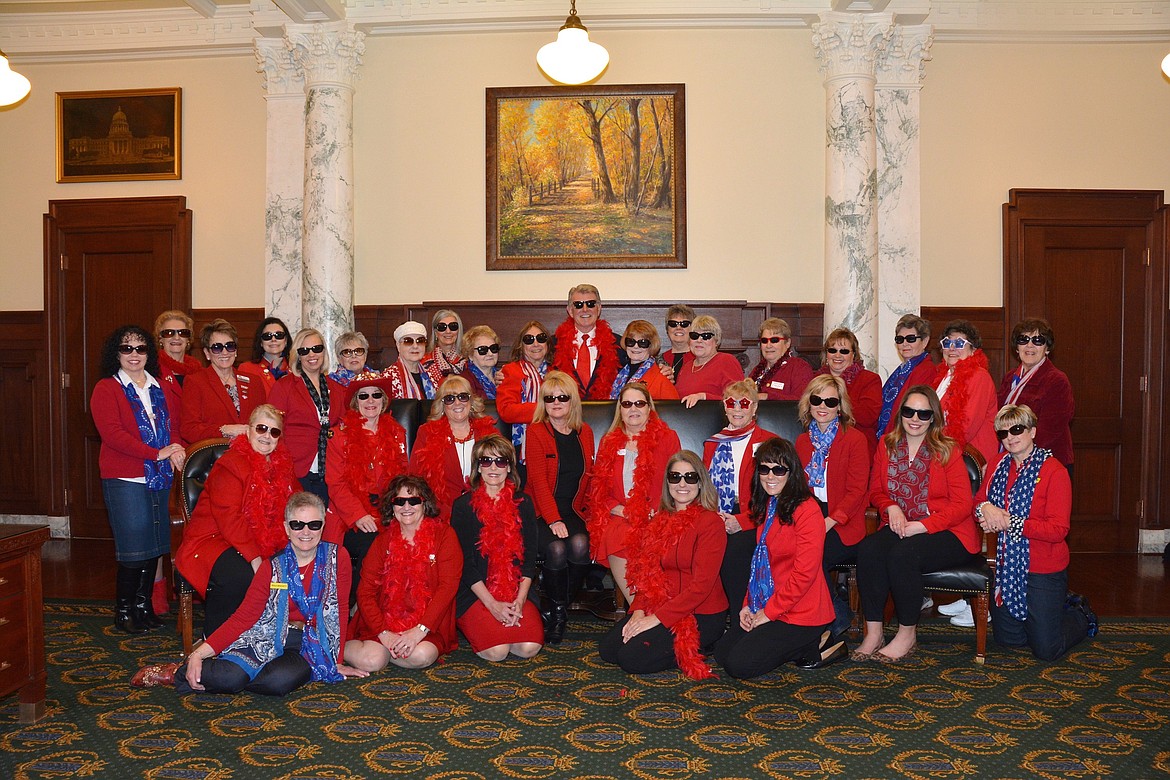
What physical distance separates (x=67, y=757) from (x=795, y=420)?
396 centimetres

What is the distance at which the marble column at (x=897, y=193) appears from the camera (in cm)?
745

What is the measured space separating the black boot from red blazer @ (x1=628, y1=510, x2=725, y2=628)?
2.83 meters

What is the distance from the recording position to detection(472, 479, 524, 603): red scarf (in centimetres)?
473

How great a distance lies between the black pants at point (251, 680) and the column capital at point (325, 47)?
489cm

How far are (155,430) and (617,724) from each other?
3.28m

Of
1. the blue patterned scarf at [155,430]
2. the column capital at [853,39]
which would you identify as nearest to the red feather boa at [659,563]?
the blue patterned scarf at [155,430]

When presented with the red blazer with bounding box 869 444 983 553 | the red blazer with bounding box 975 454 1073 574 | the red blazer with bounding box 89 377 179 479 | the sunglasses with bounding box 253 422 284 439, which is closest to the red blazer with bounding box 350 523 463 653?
the sunglasses with bounding box 253 422 284 439

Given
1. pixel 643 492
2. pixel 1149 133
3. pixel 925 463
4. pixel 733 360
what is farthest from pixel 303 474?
pixel 1149 133

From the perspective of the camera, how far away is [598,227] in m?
7.55

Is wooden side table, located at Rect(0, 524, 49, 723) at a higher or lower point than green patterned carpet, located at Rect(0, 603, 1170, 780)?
higher

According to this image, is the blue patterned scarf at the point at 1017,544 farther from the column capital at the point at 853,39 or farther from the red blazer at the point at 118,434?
the red blazer at the point at 118,434

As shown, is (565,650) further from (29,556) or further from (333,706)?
(29,556)

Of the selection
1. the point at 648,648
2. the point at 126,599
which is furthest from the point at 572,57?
the point at 126,599

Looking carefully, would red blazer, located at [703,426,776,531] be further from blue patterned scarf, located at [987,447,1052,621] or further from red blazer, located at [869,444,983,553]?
blue patterned scarf, located at [987,447,1052,621]
